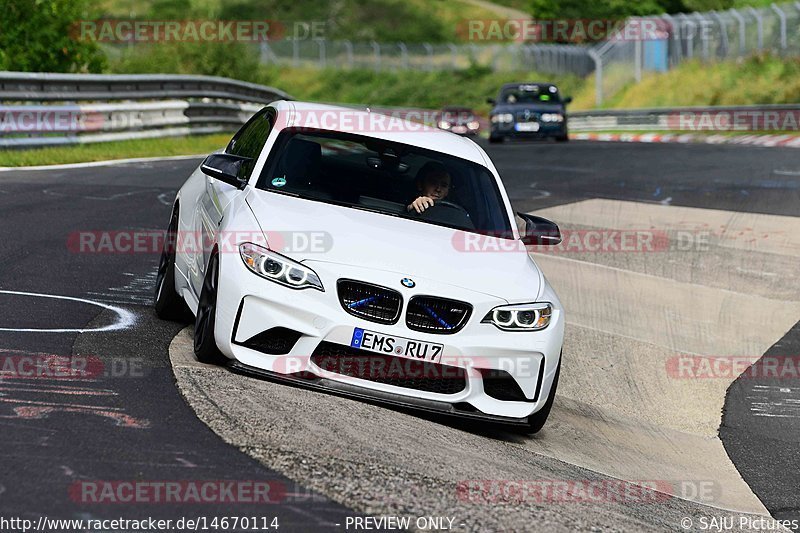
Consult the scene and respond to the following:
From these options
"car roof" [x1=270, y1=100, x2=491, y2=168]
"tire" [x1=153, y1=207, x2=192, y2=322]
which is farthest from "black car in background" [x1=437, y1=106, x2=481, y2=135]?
"tire" [x1=153, y1=207, x2=192, y2=322]

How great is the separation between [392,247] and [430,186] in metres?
1.09

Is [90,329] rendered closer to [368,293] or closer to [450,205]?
[368,293]

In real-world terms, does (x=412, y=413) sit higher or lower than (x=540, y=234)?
lower

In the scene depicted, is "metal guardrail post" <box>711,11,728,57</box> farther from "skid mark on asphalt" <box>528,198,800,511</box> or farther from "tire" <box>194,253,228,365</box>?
"tire" <box>194,253,228,365</box>

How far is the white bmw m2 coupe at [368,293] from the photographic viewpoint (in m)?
6.76

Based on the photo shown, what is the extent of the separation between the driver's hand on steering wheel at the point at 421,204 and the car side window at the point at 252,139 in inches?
39.7

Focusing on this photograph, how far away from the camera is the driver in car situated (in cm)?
798

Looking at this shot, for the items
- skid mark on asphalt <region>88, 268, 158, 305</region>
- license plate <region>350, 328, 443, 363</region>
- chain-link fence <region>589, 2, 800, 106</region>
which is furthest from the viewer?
chain-link fence <region>589, 2, 800, 106</region>

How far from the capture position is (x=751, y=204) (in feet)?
54.9

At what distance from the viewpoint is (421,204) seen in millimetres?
7973

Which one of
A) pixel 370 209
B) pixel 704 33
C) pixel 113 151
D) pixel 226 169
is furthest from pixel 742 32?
pixel 226 169

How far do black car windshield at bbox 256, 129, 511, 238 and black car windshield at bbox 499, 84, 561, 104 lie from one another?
27594mm

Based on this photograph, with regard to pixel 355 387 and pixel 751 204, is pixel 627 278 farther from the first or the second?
pixel 355 387

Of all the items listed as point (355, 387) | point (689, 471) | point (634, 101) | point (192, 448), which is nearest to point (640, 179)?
point (689, 471)
